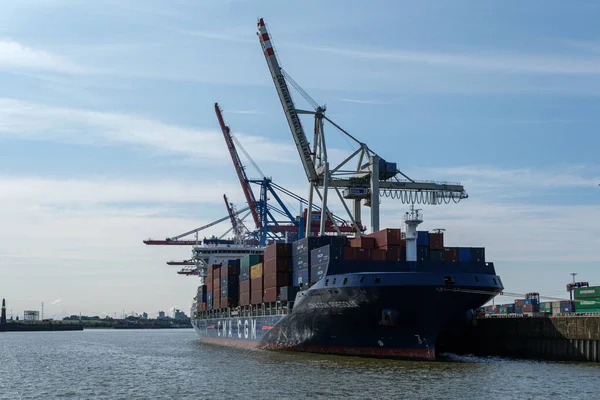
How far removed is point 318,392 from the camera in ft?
104

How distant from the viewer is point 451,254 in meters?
47.3

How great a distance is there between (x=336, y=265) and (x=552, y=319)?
14600 millimetres

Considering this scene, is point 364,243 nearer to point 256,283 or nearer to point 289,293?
point 289,293

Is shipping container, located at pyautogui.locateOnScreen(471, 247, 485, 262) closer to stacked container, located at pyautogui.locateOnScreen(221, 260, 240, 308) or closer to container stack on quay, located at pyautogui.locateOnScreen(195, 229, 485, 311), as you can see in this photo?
container stack on quay, located at pyautogui.locateOnScreen(195, 229, 485, 311)

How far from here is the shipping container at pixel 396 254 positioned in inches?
1836

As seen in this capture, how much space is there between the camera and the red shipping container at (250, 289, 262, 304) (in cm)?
5700

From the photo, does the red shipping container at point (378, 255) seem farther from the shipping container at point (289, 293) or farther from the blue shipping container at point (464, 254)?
the shipping container at point (289, 293)

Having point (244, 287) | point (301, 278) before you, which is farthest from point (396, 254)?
point (244, 287)

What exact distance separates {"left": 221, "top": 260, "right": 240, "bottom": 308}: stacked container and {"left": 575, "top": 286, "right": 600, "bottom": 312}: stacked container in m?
29.1

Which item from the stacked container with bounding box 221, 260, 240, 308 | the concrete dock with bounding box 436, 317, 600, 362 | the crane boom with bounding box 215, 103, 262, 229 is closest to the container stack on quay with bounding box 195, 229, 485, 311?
the stacked container with bounding box 221, 260, 240, 308

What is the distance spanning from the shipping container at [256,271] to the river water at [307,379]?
31.9ft

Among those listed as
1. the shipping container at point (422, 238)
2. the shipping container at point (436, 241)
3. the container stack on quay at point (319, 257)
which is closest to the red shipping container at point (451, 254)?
the container stack on quay at point (319, 257)

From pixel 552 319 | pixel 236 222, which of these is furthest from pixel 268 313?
pixel 236 222

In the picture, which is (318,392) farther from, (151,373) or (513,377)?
(151,373)
